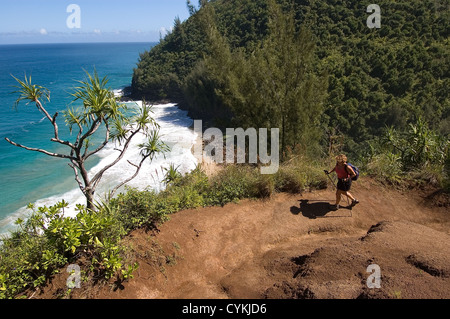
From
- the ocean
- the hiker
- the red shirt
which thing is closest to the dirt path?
the hiker

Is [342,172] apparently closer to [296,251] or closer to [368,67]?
[296,251]

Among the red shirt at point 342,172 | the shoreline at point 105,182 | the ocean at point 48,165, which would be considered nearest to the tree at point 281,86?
the ocean at point 48,165

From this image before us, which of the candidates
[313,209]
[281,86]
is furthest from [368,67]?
[313,209]

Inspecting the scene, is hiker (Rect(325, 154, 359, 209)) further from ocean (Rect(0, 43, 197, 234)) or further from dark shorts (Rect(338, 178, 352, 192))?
ocean (Rect(0, 43, 197, 234))

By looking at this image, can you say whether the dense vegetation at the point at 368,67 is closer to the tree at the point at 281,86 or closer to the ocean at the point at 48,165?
the tree at the point at 281,86

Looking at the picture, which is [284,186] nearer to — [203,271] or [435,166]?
[203,271]

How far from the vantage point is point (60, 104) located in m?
43.8

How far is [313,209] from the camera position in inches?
246

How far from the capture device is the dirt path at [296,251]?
3.74m

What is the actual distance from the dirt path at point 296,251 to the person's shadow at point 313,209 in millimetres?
21

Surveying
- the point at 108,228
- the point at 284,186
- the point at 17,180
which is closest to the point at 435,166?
the point at 284,186

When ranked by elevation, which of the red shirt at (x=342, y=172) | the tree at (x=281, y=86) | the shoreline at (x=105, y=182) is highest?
the tree at (x=281, y=86)

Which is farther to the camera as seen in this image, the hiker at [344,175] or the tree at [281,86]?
the tree at [281,86]

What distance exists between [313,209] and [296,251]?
5.21 ft
